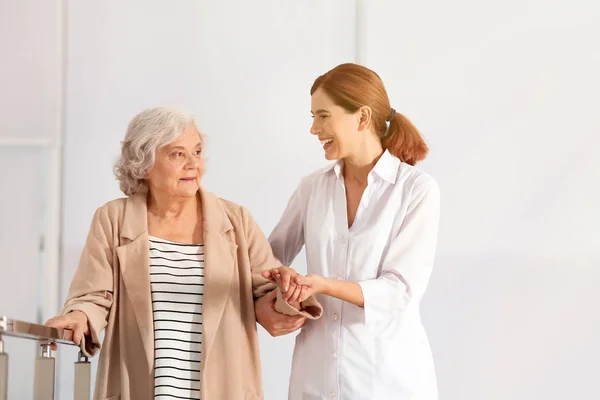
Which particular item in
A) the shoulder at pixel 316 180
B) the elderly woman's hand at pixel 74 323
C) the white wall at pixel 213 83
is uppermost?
the white wall at pixel 213 83

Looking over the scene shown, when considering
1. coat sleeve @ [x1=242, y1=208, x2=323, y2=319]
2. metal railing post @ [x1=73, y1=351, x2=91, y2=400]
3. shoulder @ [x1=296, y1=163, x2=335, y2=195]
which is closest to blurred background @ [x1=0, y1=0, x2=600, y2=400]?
shoulder @ [x1=296, y1=163, x2=335, y2=195]

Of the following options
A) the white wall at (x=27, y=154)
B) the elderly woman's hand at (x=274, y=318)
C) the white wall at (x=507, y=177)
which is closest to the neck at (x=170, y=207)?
the elderly woman's hand at (x=274, y=318)

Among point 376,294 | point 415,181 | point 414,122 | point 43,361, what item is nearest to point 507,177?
point 414,122

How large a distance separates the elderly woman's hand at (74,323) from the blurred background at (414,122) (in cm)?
148

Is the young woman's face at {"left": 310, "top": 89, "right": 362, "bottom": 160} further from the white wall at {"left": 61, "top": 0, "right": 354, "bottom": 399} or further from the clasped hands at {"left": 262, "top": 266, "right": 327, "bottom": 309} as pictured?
the white wall at {"left": 61, "top": 0, "right": 354, "bottom": 399}

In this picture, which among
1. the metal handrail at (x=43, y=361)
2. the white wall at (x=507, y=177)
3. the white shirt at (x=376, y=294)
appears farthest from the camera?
the white wall at (x=507, y=177)

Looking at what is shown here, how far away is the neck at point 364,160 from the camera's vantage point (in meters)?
2.74

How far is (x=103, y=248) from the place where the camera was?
261 centimetres

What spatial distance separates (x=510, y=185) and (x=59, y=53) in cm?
211

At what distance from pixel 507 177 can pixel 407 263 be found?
4.69ft

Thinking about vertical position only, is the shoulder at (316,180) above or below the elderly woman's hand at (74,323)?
above

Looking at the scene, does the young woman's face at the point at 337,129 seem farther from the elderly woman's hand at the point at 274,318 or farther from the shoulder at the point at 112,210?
the shoulder at the point at 112,210

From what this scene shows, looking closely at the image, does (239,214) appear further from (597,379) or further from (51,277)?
(597,379)

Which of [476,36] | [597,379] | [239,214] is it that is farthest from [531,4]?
[239,214]
